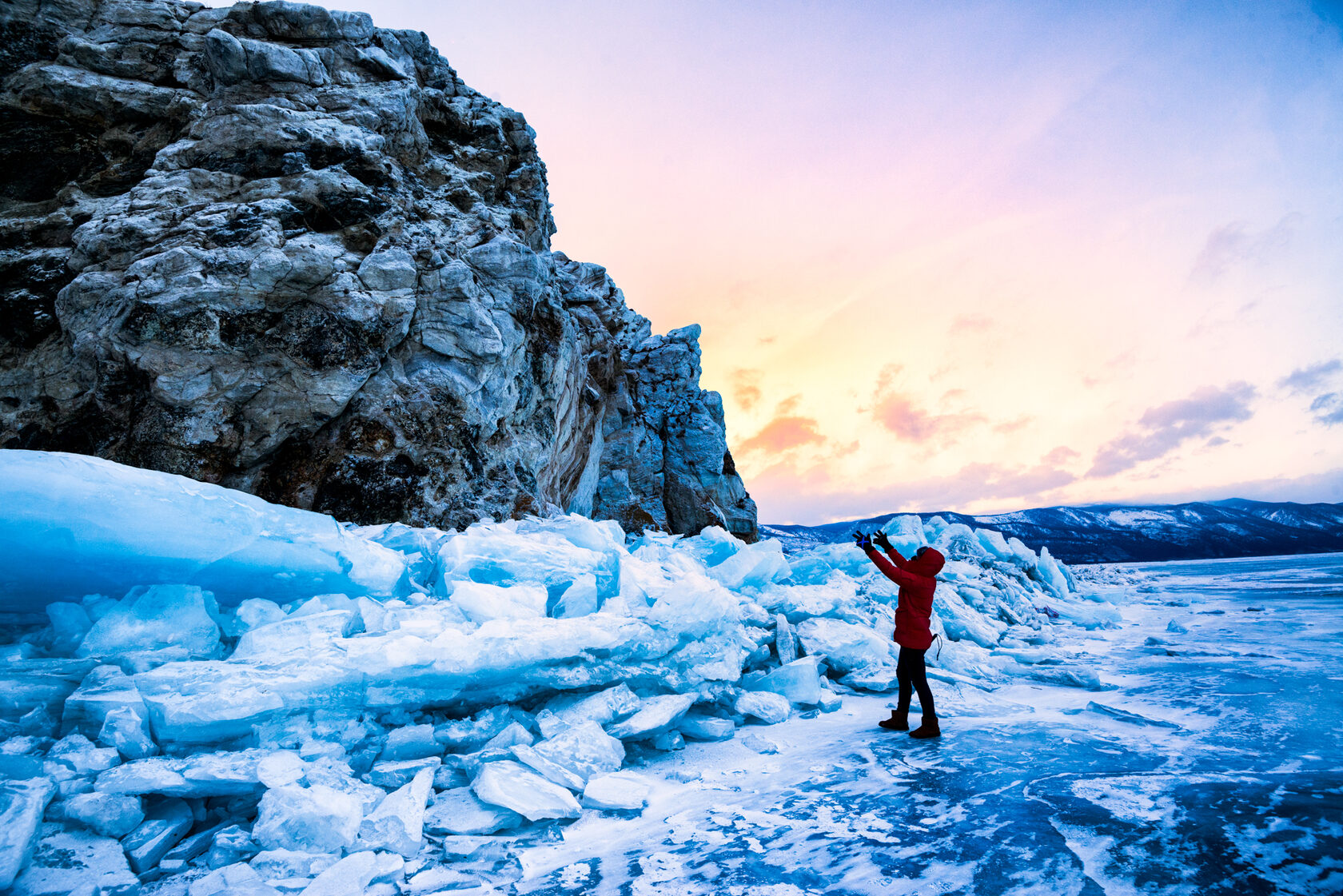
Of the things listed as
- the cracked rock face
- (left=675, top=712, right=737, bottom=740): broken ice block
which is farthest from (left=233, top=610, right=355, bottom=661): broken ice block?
the cracked rock face

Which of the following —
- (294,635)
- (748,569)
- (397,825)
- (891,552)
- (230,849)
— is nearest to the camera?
(230,849)

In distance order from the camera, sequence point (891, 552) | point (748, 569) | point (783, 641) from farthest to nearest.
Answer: point (748, 569) < point (783, 641) < point (891, 552)

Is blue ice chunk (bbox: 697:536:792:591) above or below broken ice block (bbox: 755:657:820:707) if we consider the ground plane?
above

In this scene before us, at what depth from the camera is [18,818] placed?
2107 millimetres

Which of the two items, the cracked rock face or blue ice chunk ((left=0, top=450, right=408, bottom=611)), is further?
the cracked rock face

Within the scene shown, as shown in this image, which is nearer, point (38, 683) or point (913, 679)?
point (38, 683)

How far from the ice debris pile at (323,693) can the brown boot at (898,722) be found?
1.97 feet

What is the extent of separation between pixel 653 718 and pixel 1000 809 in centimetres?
187

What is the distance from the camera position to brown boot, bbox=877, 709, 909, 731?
3.95m

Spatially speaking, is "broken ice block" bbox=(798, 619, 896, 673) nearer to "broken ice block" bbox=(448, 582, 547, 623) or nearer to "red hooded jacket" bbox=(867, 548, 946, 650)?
"red hooded jacket" bbox=(867, 548, 946, 650)

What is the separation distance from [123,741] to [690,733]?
299cm

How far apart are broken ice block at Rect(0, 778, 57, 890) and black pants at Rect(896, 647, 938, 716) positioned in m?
4.33

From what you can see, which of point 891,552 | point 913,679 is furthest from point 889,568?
point 913,679

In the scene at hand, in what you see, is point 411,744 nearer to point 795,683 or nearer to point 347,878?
point 347,878
